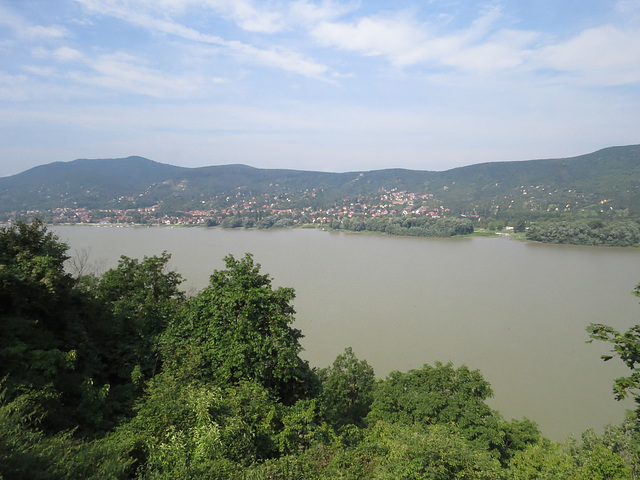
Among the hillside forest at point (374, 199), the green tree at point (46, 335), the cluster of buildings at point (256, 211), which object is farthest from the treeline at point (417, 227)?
the green tree at point (46, 335)

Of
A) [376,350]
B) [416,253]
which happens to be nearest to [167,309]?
[376,350]

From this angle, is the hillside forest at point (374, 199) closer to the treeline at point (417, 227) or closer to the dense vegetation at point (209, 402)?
the treeline at point (417, 227)

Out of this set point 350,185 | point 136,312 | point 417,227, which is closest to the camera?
point 136,312

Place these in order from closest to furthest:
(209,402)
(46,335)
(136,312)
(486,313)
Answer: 1. (209,402)
2. (46,335)
3. (136,312)
4. (486,313)

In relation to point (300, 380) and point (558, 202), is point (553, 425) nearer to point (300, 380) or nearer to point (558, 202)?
point (300, 380)

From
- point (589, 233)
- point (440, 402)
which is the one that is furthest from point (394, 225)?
point (440, 402)

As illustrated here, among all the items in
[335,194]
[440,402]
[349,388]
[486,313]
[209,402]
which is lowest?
[486,313]

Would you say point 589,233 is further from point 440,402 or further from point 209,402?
point 209,402

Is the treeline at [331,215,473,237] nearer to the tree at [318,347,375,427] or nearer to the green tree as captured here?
the tree at [318,347,375,427]
